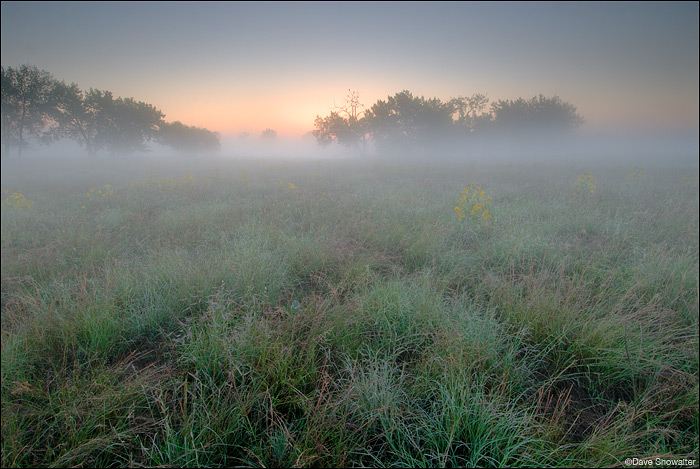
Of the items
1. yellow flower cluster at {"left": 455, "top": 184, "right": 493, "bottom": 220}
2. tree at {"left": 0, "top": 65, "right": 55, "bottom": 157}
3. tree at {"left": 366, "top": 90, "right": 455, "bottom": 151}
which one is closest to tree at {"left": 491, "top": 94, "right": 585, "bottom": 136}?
tree at {"left": 366, "top": 90, "right": 455, "bottom": 151}

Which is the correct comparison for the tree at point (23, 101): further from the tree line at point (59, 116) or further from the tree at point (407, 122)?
the tree at point (407, 122)

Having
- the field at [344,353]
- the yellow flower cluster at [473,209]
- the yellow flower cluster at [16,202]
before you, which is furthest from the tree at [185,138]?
the yellow flower cluster at [473,209]

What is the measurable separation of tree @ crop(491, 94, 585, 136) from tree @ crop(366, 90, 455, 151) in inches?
486

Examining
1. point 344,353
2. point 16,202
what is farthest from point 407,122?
point 344,353

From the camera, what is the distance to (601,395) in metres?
1.70

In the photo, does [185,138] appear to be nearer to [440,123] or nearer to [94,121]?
[94,121]

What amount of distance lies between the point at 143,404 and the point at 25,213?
6.94 m

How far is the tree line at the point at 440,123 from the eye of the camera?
25.7 m

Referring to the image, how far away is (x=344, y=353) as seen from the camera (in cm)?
187

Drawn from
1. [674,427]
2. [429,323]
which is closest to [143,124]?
[429,323]

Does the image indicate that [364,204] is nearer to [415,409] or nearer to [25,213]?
[415,409]

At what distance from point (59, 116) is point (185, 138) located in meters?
29.1

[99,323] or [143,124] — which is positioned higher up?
[143,124]

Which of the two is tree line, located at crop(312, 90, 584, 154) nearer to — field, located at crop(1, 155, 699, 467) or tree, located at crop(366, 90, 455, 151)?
tree, located at crop(366, 90, 455, 151)
